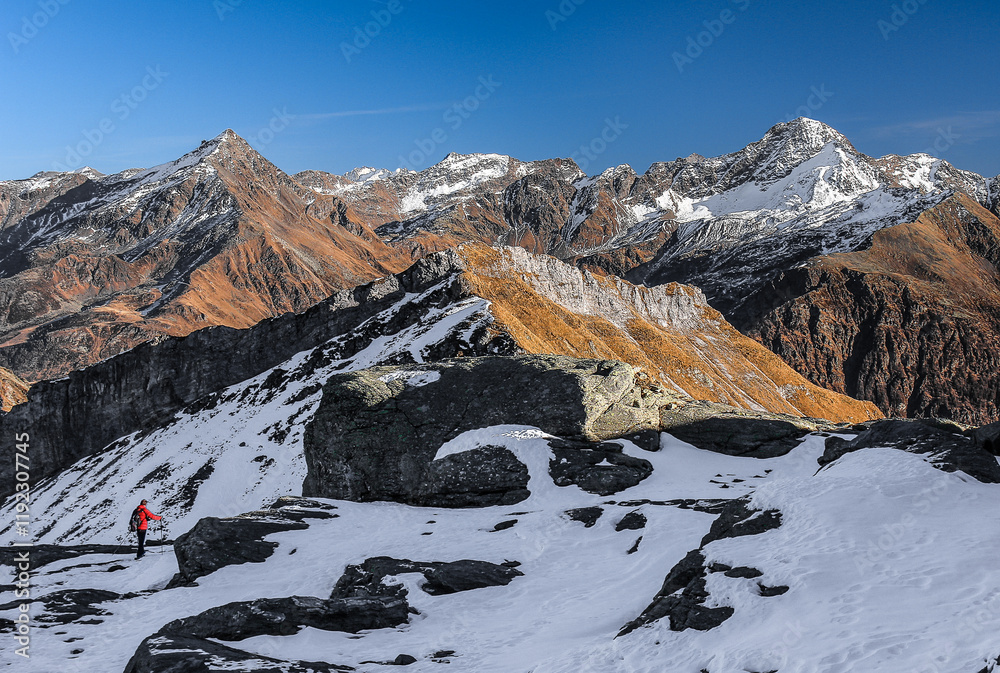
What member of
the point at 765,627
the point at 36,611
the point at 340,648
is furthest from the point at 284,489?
the point at 765,627

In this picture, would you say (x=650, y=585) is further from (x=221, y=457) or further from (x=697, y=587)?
(x=221, y=457)

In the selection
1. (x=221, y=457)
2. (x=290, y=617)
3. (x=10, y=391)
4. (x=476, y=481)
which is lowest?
(x=290, y=617)

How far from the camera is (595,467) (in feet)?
98.1

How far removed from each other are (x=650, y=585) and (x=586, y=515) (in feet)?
22.9

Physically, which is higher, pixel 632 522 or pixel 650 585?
pixel 632 522

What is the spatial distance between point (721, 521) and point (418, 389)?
61.6 feet

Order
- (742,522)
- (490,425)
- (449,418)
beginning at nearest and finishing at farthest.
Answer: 1. (742,522)
2. (490,425)
3. (449,418)

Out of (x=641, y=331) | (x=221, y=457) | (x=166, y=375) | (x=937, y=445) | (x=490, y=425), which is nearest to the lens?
(x=937, y=445)

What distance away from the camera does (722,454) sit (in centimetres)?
3306

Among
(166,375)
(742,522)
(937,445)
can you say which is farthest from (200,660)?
(166,375)

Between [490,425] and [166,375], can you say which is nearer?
[490,425]

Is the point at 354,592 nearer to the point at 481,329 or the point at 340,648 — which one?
the point at 340,648

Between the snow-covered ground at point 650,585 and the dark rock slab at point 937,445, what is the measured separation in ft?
2.10

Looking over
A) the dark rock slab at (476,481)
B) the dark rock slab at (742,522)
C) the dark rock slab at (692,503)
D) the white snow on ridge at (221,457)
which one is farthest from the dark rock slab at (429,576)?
the white snow on ridge at (221,457)
